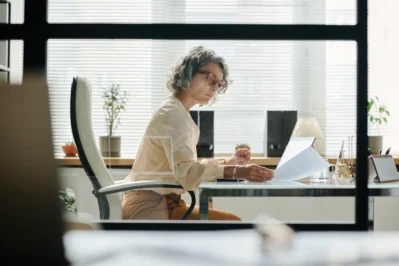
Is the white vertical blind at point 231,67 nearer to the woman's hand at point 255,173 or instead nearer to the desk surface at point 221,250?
the woman's hand at point 255,173

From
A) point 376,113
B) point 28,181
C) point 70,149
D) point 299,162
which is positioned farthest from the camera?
point 376,113

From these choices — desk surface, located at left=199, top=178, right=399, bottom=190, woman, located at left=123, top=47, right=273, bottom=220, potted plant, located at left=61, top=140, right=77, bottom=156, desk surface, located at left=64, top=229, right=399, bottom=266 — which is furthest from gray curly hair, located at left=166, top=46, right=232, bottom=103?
desk surface, located at left=64, top=229, right=399, bottom=266

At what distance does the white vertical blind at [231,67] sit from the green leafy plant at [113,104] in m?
0.03

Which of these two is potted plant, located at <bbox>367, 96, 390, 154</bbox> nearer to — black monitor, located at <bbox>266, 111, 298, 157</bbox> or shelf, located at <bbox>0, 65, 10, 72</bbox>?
black monitor, located at <bbox>266, 111, 298, 157</bbox>

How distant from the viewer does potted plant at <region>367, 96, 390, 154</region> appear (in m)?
2.72

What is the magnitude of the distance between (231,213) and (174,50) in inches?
29.9

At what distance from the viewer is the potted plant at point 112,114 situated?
2.56m

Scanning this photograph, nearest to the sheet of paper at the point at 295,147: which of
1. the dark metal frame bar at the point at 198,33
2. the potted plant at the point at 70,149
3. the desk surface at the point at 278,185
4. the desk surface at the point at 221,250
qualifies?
the desk surface at the point at 278,185

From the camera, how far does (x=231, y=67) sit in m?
2.61

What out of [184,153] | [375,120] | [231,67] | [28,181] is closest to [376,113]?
[375,120]

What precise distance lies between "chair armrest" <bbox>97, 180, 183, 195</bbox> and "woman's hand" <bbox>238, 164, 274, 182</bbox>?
0.27 meters

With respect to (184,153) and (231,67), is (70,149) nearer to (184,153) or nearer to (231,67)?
(184,153)

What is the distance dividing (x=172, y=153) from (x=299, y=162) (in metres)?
0.57

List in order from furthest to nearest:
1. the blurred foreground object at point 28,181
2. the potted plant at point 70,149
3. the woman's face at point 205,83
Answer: the woman's face at point 205,83, the potted plant at point 70,149, the blurred foreground object at point 28,181
